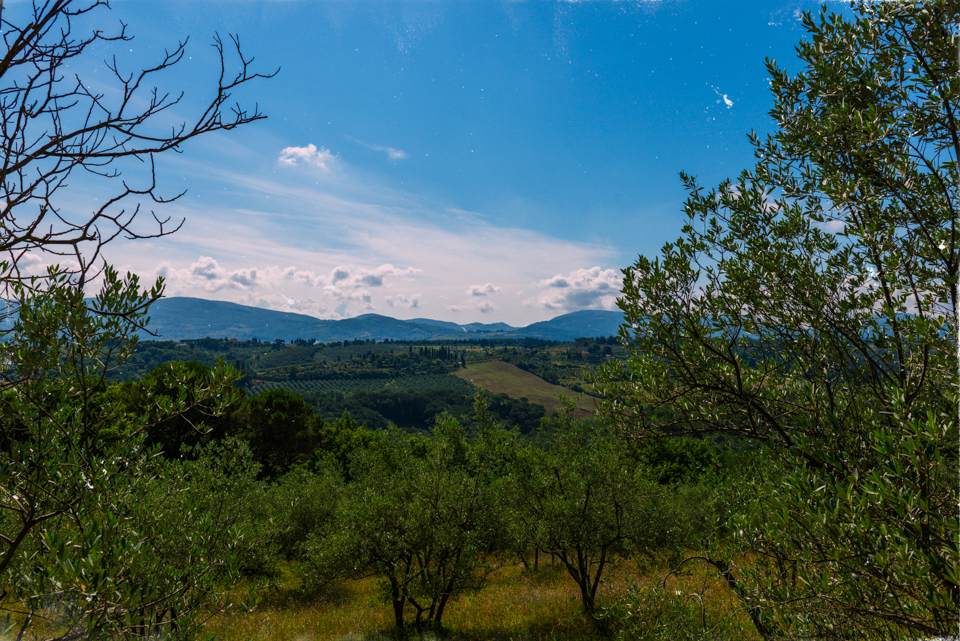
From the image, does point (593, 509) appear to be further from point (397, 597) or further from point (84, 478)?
point (84, 478)

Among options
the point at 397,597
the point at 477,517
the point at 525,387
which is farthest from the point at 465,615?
the point at 525,387

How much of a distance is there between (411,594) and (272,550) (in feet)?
26.8

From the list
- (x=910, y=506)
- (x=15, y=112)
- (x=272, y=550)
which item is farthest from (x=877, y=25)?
(x=272, y=550)

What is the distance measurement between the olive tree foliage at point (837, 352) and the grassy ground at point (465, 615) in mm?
9860

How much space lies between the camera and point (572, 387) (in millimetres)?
160500

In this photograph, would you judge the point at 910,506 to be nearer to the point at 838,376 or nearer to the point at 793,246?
the point at 838,376

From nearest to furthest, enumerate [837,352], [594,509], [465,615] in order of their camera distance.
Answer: [837,352] → [594,509] → [465,615]

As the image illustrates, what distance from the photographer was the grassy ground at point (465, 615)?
1444 cm

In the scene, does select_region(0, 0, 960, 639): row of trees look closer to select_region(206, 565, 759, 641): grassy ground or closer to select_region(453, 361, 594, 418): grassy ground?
select_region(206, 565, 759, 641): grassy ground

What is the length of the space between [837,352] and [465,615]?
59.2ft

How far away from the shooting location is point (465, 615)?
17219 millimetres

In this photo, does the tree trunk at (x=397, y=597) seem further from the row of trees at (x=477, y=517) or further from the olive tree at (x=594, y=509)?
the olive tree at (x=594, y=509)

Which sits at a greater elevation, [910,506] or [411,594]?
[910,506]

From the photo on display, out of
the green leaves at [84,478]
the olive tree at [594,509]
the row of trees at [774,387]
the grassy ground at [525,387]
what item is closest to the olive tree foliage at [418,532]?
the olive tree at [594,509]
